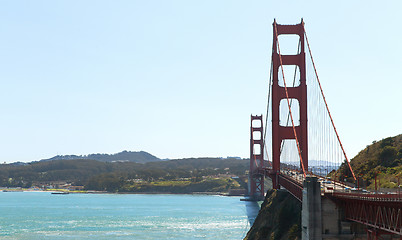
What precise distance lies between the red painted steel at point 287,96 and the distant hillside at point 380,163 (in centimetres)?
646

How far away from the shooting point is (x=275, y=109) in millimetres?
58844

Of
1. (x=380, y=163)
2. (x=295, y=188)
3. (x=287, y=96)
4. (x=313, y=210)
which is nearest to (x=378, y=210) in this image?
(x=313, y=210)

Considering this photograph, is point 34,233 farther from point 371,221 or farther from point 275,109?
point 371,221

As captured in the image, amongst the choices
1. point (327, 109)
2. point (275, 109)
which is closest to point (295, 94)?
point (275, 109)

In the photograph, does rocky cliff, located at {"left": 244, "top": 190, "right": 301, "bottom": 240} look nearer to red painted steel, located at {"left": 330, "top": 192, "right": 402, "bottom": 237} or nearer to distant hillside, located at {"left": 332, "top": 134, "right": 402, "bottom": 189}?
distant hillside, located at {"left": 332, "top": 134, "right": 402, "bottom": 189}

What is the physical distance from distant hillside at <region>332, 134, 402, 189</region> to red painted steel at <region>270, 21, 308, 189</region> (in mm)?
6458


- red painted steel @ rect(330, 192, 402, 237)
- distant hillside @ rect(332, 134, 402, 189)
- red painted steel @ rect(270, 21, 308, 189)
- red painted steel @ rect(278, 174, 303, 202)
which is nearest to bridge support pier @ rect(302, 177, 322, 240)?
red painted steel @ rect(330, 192, 402, 237)

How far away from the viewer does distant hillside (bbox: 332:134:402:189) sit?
55562 mm

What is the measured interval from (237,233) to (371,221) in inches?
1845

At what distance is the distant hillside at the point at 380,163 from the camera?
182ft

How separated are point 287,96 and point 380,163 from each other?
59.1 feet

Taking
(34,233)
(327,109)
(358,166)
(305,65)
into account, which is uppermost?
(305,65)

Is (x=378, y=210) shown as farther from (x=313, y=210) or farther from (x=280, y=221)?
(x=280, y=221)

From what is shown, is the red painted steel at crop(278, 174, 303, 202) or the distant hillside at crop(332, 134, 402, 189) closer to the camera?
the red painted steel at crop(278, 174, 303, 202)
